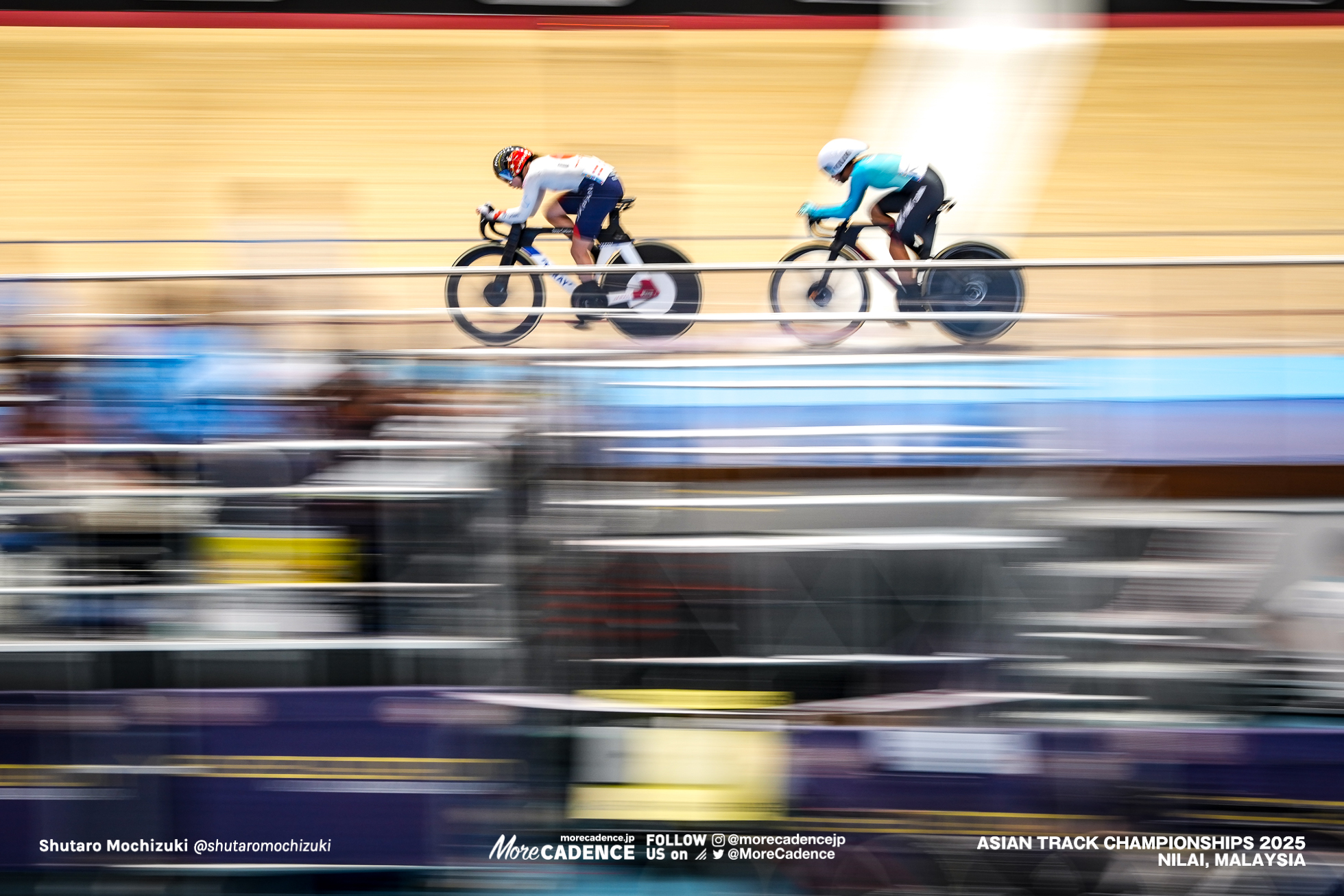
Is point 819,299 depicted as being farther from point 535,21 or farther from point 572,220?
point 535,21

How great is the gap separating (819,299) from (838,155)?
9.65ft

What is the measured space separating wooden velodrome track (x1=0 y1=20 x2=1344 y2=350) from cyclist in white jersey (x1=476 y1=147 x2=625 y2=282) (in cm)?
83

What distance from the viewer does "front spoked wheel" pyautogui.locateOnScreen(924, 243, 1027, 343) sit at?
2404 mm

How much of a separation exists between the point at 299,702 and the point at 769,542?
0.95 m

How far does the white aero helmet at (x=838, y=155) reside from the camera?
5.48m

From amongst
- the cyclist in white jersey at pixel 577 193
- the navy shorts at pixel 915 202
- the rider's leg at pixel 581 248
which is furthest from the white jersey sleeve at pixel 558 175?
the navy shorts at pixel 915 202

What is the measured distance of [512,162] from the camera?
5707mm

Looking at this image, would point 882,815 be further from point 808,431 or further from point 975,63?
point 975,63

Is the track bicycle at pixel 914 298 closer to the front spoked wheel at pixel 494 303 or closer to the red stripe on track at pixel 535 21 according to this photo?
the front spoked wheel at pixel 494 303

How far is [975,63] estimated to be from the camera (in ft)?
21.5

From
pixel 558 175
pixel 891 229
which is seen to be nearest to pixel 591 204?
pixel 558 175

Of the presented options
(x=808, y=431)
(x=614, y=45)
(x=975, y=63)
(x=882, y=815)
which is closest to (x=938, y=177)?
(x=975, y=63)

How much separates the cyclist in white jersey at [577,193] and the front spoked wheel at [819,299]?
2589 millimetres

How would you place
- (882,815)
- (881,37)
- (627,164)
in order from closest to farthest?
(882,815)
(627,164)
(881,37)
